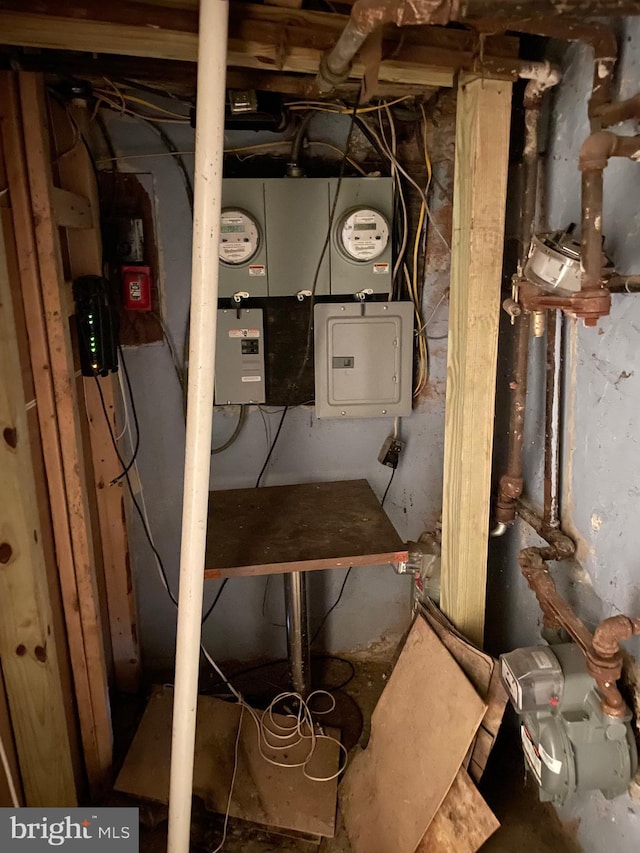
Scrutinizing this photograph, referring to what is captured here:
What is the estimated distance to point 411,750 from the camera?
4.98ft

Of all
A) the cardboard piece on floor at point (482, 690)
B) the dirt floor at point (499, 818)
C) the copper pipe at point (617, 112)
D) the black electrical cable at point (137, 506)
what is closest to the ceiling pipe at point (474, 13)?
the copper pipe at point (617, 112)

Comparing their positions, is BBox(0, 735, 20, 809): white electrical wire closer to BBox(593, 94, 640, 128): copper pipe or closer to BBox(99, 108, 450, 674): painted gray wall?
BBox(99, 108, 450, 674): painted gray wall

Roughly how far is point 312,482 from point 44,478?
32.8 inches

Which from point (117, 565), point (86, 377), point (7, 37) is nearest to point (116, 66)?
point (7, 37)

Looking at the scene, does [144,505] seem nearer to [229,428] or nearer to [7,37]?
[229,428]

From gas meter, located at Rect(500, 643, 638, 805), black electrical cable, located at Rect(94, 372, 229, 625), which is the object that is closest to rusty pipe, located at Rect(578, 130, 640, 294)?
gas meter, located at Rect(500, 643, 638, 805)

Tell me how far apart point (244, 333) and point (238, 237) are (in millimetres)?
268

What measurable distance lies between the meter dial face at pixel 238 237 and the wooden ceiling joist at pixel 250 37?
47 cm

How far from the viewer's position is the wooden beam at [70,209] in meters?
1.41

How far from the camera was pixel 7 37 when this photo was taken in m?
1.13

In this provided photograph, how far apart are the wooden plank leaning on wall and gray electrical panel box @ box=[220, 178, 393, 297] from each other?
1.55 feet

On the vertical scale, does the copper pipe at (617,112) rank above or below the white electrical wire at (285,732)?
above

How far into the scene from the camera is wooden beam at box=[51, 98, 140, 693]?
5.26 ft

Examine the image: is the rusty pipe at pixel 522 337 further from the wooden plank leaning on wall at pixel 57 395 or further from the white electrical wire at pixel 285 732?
the wooden plank leaning on wall at pixel 57 395
